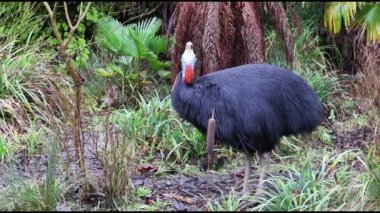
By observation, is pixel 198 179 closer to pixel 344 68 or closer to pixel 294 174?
pixel 294 174

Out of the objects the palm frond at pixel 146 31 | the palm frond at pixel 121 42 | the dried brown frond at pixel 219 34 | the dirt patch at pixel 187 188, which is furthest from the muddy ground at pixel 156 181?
the palm frond at pixel 146 31

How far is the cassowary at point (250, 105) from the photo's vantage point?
4246 millimetres

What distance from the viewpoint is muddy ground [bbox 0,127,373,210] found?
4168 mm

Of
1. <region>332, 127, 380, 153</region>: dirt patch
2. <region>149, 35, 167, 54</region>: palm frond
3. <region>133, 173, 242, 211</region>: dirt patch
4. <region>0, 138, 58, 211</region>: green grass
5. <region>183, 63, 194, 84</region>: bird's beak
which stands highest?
<region>149, 35, 167, 54</region>: palm frond

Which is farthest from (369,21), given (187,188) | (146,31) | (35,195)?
(35,195)

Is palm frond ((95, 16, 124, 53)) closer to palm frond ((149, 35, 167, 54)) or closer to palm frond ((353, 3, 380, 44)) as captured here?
palm frond ((149, 35, 167, 54))

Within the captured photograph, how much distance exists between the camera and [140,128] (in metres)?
5.52

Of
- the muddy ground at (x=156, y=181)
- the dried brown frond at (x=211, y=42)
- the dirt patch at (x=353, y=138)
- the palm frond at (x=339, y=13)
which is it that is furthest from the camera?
the palm frond at (x=339, y=13)

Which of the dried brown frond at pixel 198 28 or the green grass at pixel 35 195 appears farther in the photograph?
the dried brown frond at pixel 198 28

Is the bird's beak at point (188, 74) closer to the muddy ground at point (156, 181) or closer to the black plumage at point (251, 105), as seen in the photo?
the black plumage at point (251, 105)

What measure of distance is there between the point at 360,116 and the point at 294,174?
187 centimetres

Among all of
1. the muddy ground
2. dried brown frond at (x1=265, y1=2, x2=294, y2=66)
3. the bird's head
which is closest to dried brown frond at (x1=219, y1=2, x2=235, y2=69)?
dried brown frond at (x1=265, y1=2, x2=294, y2=66)

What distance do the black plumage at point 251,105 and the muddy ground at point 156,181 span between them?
1.26 ft

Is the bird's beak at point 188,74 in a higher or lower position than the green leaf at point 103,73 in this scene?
higher
